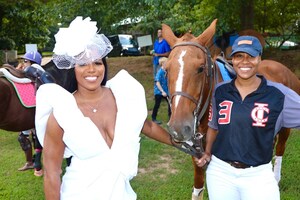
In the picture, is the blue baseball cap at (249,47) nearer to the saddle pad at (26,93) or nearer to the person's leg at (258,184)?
the person's leg at (258,184)

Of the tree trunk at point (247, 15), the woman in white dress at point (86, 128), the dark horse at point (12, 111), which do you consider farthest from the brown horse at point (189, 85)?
the tree trunk at point (247, 15)

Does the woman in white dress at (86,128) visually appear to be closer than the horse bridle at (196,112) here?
Yes

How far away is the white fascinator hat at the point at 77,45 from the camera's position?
1.87 metres

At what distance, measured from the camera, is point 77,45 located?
1862 millimetres

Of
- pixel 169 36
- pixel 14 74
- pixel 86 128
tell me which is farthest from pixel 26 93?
pixel 86 128

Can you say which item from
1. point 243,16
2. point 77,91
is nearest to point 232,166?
point 77,91

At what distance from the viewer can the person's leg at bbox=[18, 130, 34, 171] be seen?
214 inches

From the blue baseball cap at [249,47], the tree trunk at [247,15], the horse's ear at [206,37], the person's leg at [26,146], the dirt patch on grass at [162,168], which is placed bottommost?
the dirt patch on grass at [162,168]

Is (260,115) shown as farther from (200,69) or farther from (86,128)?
(86,128)

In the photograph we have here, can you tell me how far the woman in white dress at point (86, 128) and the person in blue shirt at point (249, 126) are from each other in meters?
0.68

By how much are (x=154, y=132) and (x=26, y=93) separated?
3225mm

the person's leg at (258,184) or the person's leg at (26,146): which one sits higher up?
the person's leg at (258,184)

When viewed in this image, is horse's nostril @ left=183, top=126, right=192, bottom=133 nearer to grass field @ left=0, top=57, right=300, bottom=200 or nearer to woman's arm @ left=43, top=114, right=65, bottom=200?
woman's arm @ left=43, top=114, right=65, bottom=200

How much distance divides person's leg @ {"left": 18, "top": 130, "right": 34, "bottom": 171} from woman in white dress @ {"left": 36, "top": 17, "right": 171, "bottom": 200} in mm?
3743
